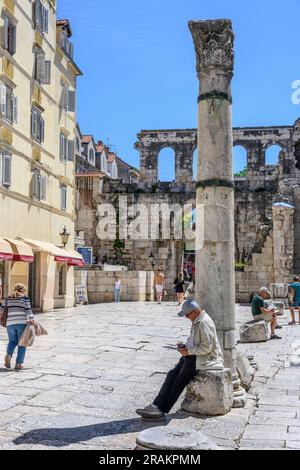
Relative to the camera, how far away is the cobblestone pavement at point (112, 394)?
5719mm

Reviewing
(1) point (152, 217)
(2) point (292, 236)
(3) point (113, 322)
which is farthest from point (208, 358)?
(1) point (152, 217)

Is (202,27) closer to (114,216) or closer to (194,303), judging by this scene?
(194,303)

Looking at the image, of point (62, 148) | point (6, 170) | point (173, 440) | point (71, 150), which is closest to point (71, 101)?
point (71, 150)

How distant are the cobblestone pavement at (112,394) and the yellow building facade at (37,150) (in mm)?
5882

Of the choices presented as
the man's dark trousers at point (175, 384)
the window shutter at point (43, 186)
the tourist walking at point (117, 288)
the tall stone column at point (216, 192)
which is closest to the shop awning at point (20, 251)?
the window shutter at point (43, 186)

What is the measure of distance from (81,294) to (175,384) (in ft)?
59.6

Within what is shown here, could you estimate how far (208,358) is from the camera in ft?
21.8

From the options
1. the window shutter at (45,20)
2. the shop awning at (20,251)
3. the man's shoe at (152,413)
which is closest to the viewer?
the man's shoe at (152,413)

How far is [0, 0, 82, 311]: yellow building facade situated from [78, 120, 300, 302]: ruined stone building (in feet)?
24.0

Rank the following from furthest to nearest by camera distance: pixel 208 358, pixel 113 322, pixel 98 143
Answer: pixel 98 143 < pixel 113 322 < pixel 208 358

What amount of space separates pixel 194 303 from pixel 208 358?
2.16 ft

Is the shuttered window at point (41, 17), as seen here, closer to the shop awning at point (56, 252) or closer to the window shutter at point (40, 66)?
the window shutter at point (40, 66)

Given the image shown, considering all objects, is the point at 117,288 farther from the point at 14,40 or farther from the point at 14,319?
the point at 14,319
